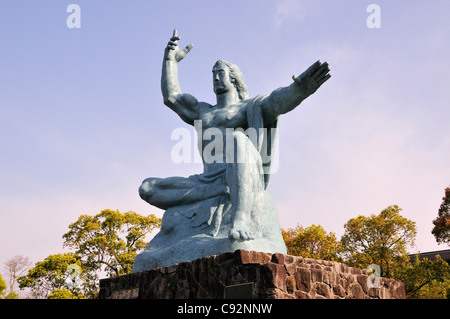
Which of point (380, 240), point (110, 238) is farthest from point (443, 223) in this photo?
point (110, 238)

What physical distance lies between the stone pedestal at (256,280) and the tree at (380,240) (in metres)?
11.8

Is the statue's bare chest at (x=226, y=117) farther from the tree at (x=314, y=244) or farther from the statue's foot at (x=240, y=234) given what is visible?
the tree at (x=314, y=244)

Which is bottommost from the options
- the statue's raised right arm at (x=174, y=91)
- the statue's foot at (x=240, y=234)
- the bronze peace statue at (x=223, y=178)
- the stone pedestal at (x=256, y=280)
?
the stone pedestal at (x=256, y=280)

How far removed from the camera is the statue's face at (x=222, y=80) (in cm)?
733

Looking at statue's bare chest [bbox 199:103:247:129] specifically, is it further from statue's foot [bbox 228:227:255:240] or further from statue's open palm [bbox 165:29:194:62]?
statue's foot [bbox 228:227:255:240]

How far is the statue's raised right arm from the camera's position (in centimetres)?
758

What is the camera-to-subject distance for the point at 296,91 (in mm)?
6371

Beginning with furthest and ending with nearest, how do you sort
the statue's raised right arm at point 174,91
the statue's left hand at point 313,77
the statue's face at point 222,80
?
the statue's raised right arm at point 174,91 < the statue's face at point 222,80 < the statue's left hand at point 313,77

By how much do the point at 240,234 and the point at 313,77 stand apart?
2270 mm

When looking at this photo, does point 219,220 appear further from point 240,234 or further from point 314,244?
point 314,244

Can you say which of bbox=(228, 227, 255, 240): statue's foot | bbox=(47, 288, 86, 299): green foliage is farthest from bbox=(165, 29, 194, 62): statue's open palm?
bbox=(47, 288, 86, 299): green foliage

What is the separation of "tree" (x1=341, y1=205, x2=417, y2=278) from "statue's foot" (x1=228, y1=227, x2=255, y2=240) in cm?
1273

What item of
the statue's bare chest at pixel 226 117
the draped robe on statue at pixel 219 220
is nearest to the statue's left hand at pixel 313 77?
the draped robe on statue at pixel 219 220
